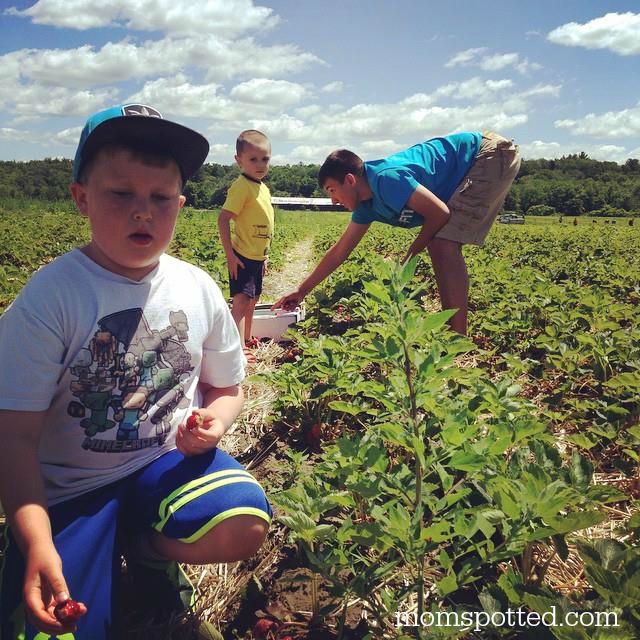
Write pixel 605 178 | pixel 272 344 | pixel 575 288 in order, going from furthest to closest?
pixel 605 178
pixel 575 288
pixel 272 344

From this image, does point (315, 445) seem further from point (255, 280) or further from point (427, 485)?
point (255, 280)

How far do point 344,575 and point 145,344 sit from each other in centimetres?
112

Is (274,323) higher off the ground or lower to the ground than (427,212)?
lower

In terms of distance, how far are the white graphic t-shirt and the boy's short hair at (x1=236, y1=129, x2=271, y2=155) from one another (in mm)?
2844

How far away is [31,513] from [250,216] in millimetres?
3457

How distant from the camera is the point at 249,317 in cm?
473

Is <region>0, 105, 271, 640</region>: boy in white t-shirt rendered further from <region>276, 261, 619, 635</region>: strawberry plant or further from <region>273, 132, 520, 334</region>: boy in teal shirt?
<region>273, 132, 520, 334</region>: boy in teal shirt

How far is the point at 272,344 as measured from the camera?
499cm

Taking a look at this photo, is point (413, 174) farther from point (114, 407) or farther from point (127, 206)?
point (114, 407)

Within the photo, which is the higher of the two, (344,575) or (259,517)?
(259,517)

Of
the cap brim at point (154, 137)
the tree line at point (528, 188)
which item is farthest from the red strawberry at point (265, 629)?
the tree line at point (528, 188)

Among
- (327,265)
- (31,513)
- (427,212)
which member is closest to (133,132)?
(31,513)

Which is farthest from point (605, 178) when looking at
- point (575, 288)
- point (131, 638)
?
point (131, 638)

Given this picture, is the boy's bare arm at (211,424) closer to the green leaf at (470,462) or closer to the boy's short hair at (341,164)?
the green leaf at (470,462)
